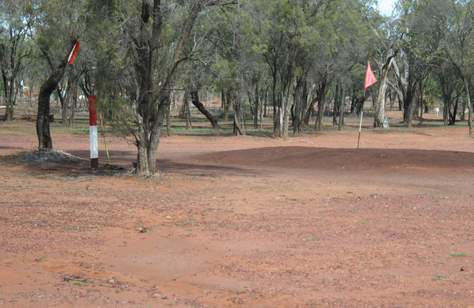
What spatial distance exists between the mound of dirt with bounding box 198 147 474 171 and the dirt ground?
75.5 inches

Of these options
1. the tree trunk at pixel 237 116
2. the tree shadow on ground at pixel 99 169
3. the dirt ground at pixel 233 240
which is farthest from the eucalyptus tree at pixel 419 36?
the dirt ground at pixel 233 240

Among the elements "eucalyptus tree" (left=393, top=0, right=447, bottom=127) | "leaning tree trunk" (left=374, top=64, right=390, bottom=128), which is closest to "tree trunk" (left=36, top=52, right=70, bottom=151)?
"eucalyptus tree" (left=393, top=0, right=447, bottom=127)

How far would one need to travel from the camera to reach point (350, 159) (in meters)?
22.8

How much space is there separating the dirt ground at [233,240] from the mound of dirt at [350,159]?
6.29 feet

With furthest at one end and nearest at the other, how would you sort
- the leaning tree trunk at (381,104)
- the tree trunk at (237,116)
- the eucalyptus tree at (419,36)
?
the leaning tree trunk at (381,104)
the eucalyptus tree at (419,36)
the tree trunk at (237,116)

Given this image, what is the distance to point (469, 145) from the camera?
123ft

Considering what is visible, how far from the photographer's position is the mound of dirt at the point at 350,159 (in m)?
21.8

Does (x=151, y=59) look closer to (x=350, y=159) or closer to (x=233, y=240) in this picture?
(x=350, y=159)

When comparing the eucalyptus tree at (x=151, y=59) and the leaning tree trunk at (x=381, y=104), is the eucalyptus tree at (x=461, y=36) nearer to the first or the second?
the leaning tree trunk at (x=381, y=104)

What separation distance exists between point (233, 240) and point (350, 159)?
13.8 meters

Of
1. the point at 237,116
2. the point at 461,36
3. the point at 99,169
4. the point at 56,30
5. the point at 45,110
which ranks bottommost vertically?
the point at 99,169

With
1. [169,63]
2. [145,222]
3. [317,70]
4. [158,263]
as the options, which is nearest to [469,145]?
[317,70]

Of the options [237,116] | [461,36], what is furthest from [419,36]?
[237,116]

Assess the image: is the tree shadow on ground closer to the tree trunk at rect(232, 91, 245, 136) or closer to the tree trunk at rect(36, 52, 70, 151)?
the tree trunk at rect(36, 52, 70, 151)
